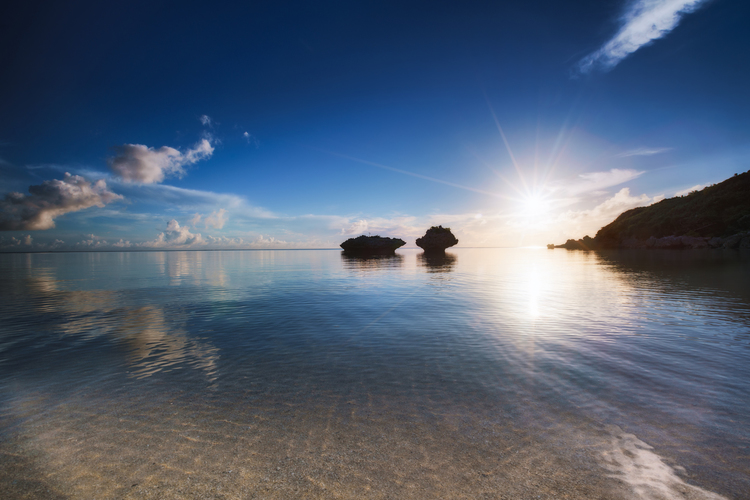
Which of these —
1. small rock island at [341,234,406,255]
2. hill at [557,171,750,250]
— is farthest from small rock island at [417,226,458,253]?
hill at [557,171,750,250]

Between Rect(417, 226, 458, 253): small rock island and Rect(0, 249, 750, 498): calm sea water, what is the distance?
137850 millimetres

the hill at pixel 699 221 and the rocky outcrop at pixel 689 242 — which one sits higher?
the hill at pixel 699 221

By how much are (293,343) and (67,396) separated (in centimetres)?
614

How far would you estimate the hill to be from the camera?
106 meters

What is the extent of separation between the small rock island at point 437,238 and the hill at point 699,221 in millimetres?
79377

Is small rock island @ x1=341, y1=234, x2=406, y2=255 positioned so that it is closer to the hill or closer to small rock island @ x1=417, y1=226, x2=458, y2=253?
small rock island @ x1=417, y1=226, x2=458, y2=253

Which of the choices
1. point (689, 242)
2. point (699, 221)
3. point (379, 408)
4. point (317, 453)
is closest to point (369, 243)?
point (689, 242)

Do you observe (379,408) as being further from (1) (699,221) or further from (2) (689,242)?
(1) (699,221)

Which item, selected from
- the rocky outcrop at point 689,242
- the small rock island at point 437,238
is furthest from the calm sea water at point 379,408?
the small rock island at point 437,238

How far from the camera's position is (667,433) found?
18.4ft

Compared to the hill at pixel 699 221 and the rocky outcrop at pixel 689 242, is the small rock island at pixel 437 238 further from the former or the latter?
the hill at pixel 699 221

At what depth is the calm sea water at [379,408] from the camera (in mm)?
4473

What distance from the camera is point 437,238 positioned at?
15200 centimetres

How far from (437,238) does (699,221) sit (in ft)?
325
